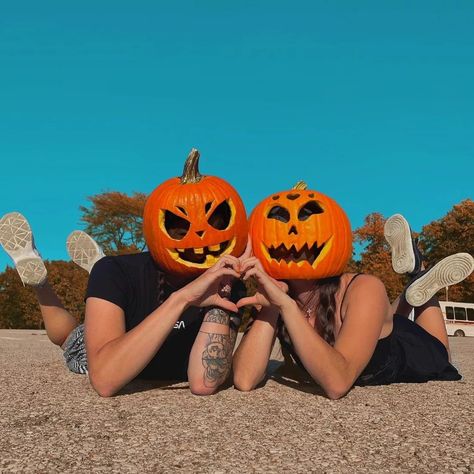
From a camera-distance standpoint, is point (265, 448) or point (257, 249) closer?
point (265, 448)

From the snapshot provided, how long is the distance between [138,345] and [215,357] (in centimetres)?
70

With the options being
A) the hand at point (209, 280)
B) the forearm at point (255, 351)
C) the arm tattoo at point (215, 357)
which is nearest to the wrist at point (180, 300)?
the hand at point (209, 280)

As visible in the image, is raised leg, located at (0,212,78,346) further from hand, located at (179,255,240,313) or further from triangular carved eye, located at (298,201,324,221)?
triangular carved eye, located at (298,201,324,221)

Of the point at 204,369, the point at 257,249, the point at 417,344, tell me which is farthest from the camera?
the point at 417,344

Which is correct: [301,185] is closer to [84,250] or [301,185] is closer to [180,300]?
[180,300]

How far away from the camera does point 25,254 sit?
22.8 ft

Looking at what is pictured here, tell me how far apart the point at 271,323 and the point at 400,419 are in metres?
1.13

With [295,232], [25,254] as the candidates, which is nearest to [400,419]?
[295,232]

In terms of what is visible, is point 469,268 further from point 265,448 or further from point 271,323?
point 265,448

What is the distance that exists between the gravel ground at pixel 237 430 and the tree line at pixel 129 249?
30.4 m

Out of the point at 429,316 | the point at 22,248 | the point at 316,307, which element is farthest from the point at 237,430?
the point at 22,248

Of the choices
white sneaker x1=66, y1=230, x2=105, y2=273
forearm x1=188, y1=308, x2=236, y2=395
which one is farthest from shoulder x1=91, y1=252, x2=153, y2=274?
white sneaker x1=66, y1=230, x2=105, y2=273

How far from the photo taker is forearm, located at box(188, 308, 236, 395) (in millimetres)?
4180

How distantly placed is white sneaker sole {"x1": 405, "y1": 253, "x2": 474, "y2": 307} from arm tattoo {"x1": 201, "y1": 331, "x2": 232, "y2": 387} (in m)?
2.72
